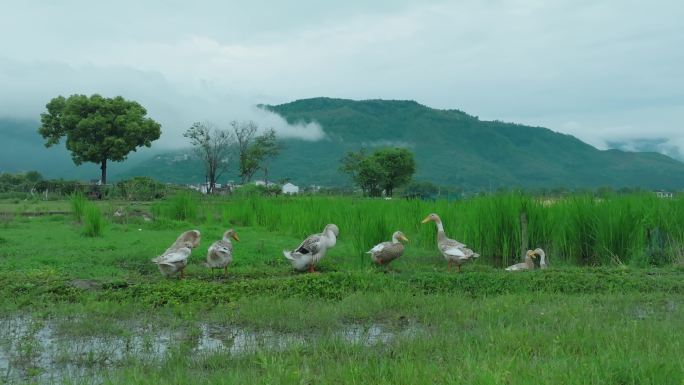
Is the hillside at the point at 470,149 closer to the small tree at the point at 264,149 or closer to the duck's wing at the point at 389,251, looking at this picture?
the small tree at the point at 264,149

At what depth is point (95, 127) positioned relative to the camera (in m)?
42.9

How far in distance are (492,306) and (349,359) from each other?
279 cm

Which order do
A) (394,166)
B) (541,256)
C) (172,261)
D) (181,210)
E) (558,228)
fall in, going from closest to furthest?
(172,261), (541,256), (558,228), (181,210), (394,166)

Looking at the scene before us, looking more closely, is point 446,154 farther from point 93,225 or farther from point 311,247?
point 311,247

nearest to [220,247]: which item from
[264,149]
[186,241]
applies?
[186,241]

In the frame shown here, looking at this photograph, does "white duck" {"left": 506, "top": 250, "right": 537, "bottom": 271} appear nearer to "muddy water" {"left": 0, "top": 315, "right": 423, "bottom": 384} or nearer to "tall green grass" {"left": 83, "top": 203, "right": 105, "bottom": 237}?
"muddy water" {"left": 0, "top": 315, "right": 423, "bottom": 384}

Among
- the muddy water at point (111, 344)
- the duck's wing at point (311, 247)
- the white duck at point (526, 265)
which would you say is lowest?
the muddy water at point (111, 344)

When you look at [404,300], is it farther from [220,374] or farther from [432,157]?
[432,157]

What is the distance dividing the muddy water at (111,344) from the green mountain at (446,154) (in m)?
94.1

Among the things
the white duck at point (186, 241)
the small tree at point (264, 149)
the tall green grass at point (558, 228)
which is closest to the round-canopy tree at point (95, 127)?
the small tree at point (264, 149)

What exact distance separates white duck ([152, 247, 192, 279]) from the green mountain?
9094 centimetres

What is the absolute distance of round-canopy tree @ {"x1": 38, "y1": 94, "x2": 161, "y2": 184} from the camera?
1694 inches

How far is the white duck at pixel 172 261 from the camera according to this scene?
29.9 feet

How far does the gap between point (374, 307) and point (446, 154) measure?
4530 inches
